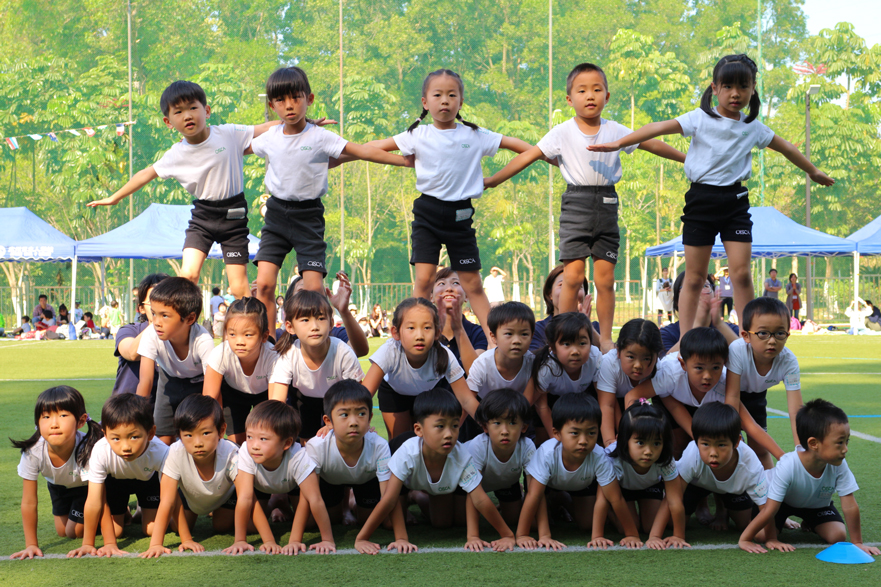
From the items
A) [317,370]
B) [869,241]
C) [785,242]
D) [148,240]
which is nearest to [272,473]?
[317,370]

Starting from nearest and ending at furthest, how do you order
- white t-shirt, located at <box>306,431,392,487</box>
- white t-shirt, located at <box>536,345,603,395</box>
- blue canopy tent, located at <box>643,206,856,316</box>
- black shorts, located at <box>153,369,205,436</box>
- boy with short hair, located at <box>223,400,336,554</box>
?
boy with short hair, located at <box>223,400,336,554</box>, white t-shirt, located at <box>306,431,392,487</box>, white t-shirt, located at <box>536,345,603,395</box>, black shorts, located at <box>153,369,205,436</box>, blue canopy tent, located at <box>643,206,856,316</box>

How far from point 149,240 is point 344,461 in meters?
18.8

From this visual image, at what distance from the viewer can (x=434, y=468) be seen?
15.0 ft

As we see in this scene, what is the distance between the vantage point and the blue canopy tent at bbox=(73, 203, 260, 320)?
69.8 ft

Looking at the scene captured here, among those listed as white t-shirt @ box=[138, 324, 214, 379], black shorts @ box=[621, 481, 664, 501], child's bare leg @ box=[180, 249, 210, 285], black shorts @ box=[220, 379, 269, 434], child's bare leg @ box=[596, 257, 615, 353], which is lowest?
black shorts @ box=[621, 481, 664, 501]

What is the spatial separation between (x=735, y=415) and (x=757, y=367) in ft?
2.03

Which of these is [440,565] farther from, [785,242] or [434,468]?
[785,242]

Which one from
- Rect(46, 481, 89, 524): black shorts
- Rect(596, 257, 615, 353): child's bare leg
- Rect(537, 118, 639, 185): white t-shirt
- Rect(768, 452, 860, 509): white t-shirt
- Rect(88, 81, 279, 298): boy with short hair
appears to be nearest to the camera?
Rect(768, 452, 860, 509): white t-shirt

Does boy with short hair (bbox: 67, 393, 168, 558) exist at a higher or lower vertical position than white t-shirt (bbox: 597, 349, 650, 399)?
lower

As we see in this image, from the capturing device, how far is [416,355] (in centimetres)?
497

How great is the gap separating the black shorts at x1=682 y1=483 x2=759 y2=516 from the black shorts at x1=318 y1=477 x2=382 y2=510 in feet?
5.60

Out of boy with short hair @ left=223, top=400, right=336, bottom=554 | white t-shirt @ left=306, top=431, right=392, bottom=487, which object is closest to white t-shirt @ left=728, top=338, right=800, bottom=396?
white t-shirt @ left=306, top=431, right=392, bottom=487

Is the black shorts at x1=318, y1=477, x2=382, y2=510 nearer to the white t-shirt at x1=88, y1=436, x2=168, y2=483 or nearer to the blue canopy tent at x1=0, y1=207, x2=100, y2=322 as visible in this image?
the white t-shirt at x1=88, y1=436, x2=168, y2=483

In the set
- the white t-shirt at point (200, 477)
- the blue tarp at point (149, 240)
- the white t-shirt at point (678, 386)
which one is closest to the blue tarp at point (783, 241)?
the blue tarp at point (149, 240)
